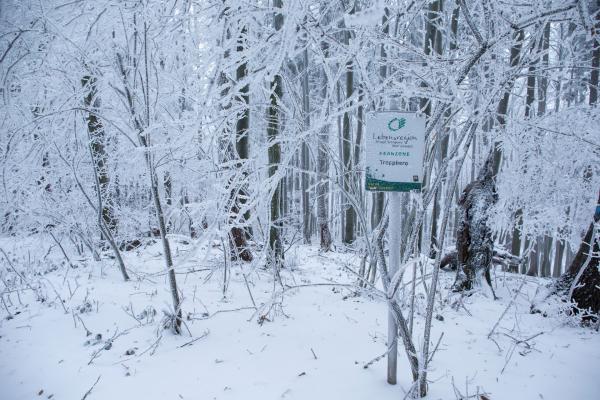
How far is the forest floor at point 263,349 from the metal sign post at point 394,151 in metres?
0.62

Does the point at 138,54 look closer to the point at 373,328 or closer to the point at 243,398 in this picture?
the point at 243,398

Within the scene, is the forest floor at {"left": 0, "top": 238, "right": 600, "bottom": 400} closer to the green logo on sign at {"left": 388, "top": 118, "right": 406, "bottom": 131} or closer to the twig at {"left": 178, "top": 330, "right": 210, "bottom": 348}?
the twig at {"left": 178, "top": 330, "right": 210, "bottom": 348}

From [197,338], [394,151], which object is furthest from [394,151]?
[197,338]

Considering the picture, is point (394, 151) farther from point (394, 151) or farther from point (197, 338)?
point (197, 338)

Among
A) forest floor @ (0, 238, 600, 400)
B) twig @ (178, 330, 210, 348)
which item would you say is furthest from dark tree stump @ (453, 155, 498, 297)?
twig @ (178, 330, 210, 348)

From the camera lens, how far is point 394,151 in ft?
6.46

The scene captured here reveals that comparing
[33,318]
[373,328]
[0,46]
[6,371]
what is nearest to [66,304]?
[33,318]

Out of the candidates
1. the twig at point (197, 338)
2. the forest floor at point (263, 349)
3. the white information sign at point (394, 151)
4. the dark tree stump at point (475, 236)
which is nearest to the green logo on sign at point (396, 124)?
the white information sign at point (394, 151)

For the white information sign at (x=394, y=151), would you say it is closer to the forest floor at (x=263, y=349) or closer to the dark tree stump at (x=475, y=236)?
the forest floor at (x=263, y=349)

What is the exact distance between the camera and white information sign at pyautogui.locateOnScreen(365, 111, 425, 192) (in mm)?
1931

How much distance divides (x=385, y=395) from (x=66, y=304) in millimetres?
3909

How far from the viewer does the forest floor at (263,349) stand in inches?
95.4

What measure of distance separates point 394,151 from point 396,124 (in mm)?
162

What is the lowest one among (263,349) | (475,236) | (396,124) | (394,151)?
(263,349)
